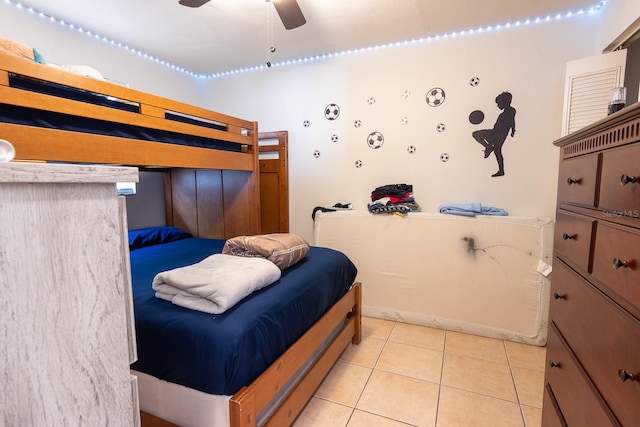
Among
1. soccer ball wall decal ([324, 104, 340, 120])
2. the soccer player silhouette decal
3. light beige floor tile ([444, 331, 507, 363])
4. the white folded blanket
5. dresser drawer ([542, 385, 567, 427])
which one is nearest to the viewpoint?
dresser drawer ([542, 385, 567, 427])

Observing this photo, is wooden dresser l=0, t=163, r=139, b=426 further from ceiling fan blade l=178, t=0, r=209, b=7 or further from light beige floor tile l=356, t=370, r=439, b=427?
ceiling fan blade l=178, t=0, r=209, b=7

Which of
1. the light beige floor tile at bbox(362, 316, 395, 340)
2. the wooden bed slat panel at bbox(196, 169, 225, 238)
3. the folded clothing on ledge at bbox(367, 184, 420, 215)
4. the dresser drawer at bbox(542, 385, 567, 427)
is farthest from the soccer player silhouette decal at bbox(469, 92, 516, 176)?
the wooden bed slat panel at bbox(196, 169, 225, 238)

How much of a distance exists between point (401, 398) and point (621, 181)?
5.18ft

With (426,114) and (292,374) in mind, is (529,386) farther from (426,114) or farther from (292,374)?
(426,114)

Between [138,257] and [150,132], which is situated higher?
[150,132]

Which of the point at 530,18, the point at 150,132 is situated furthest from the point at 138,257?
the point at 530,18

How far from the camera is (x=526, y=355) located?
2.26 meters

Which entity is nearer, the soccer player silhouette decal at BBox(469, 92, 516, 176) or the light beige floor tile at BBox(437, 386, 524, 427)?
the light beige floor tile at BBox(437, 386, 524, 427)

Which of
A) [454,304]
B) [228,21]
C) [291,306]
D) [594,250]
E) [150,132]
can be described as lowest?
[454,304]

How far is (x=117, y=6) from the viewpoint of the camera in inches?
86.9

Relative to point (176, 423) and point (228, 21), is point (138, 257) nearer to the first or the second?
point (176, 423)

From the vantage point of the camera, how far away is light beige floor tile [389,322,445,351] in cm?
240

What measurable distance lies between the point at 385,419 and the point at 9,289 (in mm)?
1732

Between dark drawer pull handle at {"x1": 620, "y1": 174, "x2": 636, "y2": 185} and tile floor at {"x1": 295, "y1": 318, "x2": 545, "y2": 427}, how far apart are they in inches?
56.9
